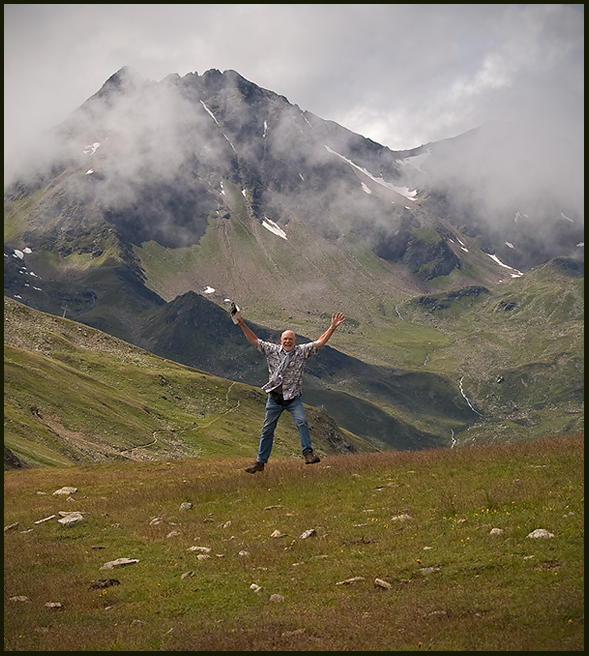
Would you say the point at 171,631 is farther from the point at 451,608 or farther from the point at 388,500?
the point at 388,500

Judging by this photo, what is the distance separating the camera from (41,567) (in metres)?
17.0

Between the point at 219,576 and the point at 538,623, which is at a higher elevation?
the point at 538,623

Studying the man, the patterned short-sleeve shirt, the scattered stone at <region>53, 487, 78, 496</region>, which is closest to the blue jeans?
the man

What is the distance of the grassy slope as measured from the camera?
3167 inches

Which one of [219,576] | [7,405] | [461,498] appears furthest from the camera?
[7,405]

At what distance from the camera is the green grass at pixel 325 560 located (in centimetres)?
1125

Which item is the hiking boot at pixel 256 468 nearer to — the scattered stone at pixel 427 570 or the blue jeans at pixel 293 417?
the blue jeans at pixel 293 417

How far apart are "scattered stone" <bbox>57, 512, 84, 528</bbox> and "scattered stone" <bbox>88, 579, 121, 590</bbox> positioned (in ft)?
18.4

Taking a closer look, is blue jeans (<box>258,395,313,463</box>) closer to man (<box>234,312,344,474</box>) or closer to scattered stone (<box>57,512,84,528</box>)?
man (<box>234,312,344,474</box>)

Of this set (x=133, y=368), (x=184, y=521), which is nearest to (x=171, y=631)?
(x=184, y=521)

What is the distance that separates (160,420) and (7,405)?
51.3 meters

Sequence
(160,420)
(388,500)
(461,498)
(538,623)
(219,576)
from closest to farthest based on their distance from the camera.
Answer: (538,623) < (219,576) < (461,498) < (388,500) < (160,420)

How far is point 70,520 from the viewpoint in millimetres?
→ 20594

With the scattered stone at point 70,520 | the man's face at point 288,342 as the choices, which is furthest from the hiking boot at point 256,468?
the scattered stone at point 70,520
